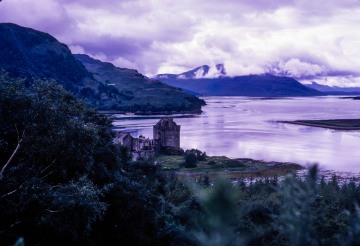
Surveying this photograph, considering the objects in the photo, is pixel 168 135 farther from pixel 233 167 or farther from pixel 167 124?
pixel 233 167

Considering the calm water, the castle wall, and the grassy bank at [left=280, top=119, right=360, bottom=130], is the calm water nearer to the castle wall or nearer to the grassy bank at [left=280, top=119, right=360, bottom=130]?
the grassy bank at [left=280, top=119, right=360, bottom=130]

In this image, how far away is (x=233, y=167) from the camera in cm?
6944

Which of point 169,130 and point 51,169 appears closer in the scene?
point 51,169

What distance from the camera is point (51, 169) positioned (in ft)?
54.5

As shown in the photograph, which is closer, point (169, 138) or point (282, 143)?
point (169, 138)

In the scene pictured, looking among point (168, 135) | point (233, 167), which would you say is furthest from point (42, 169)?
point (168, 135)

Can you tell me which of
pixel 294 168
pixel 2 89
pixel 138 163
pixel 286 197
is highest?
pixel 2 89

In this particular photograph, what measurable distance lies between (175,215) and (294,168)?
45.9 metres

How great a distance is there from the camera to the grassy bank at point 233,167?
214 ft

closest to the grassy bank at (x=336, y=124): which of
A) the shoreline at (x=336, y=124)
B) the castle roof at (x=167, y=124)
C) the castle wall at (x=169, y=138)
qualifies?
the shoreline at (x=336, y=124)

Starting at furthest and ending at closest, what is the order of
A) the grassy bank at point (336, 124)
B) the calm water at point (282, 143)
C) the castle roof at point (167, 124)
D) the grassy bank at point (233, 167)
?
1. the grassy bank at point (336, 124)
2. the castle roof at point (167, 124)
3. the calm water at point (282, 143)
4. the grassy bank at point (233, 167)

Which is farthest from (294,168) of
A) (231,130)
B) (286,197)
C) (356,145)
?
(286,197)

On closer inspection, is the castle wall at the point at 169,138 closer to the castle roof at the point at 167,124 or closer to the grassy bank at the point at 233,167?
the castle roof at the point at 167,124

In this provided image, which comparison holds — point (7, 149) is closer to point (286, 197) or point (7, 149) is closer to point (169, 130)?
point (286, 197)
